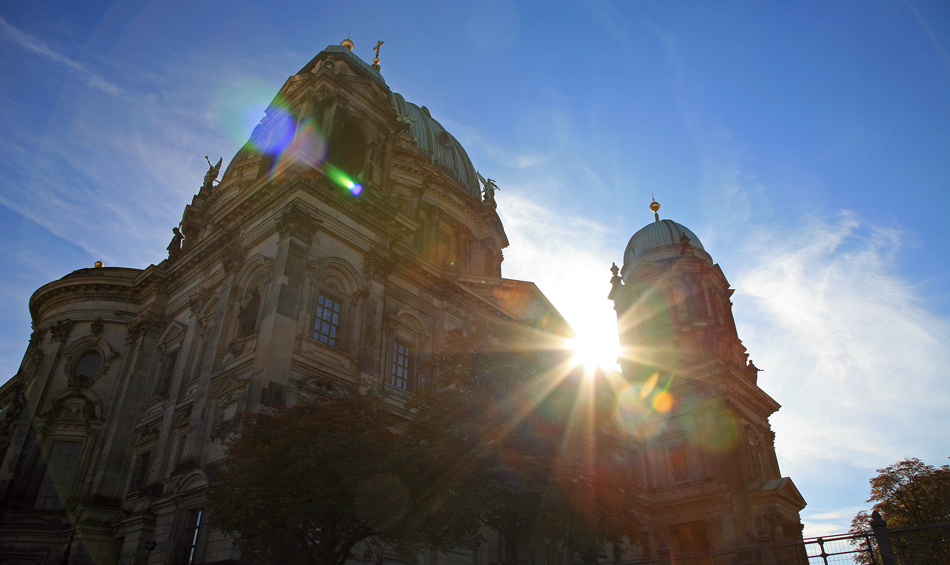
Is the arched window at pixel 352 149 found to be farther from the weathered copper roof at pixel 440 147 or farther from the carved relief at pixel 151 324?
the weathered copper roof at pixel 440 147

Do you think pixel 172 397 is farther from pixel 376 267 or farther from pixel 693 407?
pixel 693 407

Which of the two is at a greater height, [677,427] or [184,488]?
[677,427]

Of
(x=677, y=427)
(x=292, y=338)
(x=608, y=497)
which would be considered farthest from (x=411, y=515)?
(x=677, y=427)

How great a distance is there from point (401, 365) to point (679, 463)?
2248cm

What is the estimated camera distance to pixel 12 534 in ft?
90.3

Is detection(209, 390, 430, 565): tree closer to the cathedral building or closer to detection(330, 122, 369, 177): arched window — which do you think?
the cathedral building

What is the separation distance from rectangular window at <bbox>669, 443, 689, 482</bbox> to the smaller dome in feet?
54.3

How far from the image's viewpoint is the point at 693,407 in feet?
135

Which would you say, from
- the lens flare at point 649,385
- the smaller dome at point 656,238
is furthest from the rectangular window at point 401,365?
the smaller dome at point 656,238

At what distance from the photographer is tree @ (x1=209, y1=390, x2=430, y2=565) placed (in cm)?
1558

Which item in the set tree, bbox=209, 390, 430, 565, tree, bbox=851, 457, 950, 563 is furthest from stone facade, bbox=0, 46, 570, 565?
tree, bbox=851, 457, 950, 563

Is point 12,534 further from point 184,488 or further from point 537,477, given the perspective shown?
point 537,477

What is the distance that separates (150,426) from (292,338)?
33.4ft

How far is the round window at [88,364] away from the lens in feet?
108
